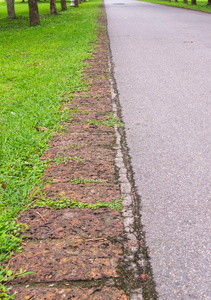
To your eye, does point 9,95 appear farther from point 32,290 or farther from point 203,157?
point 32,290

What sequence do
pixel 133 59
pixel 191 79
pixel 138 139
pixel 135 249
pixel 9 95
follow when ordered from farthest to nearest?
1. pixel 133 59
2. pixel 191 79
3. pixel 9 95
4. pixel 138 139
5. pixel 135 249

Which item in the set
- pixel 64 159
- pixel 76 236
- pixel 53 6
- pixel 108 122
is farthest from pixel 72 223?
pixel 53 6

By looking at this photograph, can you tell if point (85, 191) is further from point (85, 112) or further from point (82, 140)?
point (85, 112)

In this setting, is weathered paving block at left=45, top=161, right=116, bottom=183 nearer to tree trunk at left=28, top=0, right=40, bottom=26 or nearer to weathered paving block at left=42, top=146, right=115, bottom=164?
weathered paving block at left=42, top=146, right=115, bottom=164

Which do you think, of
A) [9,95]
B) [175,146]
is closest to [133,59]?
[9,95]

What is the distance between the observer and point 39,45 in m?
9.10

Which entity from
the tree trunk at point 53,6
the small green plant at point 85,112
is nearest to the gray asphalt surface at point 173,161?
the small green plant at point 85,112

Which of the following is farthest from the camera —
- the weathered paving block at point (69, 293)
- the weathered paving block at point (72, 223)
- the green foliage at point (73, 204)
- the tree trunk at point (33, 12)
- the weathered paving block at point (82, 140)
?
the tree trunk at point (33, 12)

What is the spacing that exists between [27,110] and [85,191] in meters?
2.11

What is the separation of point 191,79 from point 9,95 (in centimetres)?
314

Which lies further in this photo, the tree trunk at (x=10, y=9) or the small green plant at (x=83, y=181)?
the tree trunk at (x=10, y=9)

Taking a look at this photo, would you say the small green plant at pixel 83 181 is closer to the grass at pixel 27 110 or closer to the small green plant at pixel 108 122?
the grass at pixel 27 110

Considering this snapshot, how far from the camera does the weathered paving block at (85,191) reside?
228cm

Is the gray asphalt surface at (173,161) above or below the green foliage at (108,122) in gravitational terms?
above
